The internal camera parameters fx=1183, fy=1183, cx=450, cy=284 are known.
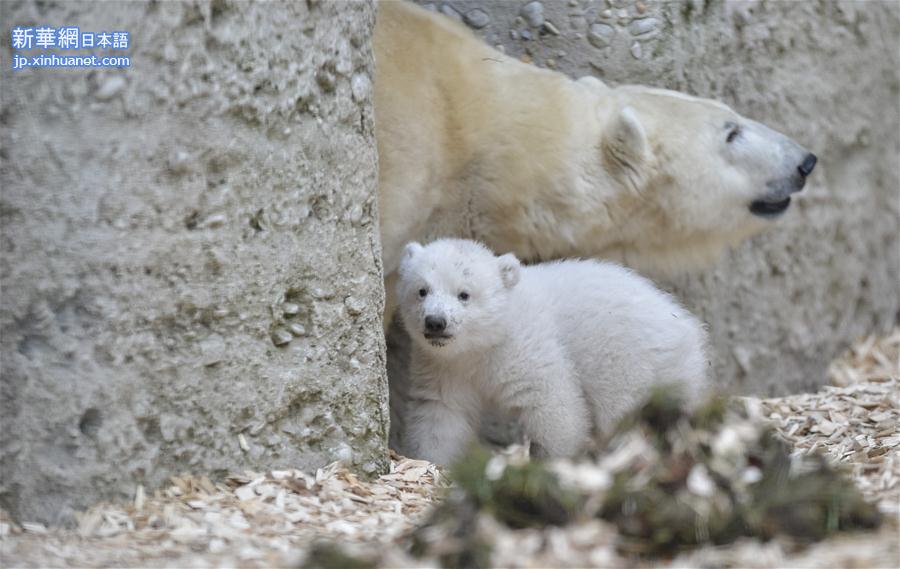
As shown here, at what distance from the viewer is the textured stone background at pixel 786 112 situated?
4758 millimetres

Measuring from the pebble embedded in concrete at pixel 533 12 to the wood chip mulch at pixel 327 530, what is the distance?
196 cm

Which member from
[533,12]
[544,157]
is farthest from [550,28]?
[544,157]

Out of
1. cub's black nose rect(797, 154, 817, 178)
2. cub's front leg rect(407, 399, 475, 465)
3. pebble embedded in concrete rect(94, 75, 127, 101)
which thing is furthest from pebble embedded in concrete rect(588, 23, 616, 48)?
pebble embedded in concrete rect(94, 75, 127, 101)

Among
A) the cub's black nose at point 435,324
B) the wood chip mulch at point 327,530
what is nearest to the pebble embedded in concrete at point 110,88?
the wood chip mulch at point 327,530

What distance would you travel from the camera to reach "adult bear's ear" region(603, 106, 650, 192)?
427cm

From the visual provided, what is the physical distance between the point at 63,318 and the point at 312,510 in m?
0.78

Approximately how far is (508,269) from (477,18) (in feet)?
4.63

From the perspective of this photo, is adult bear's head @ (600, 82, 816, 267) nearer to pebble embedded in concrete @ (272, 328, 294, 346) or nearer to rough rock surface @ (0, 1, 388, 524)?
rough rock surface @ (0, 1, 388, 524)

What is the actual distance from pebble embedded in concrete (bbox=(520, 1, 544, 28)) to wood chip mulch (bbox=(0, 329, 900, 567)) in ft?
6.44

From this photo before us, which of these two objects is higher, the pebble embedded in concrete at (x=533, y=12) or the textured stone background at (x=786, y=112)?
the pebble embedded in concrete at (x=533, y=12)

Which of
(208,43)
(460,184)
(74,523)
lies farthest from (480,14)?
(74,523)

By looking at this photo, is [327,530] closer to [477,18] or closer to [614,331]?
[614,331]

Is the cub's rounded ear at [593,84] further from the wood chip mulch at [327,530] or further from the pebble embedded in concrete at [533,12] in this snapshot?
the wood chip mulch at [327,530]

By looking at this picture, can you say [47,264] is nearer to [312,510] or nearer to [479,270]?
[312,510]
